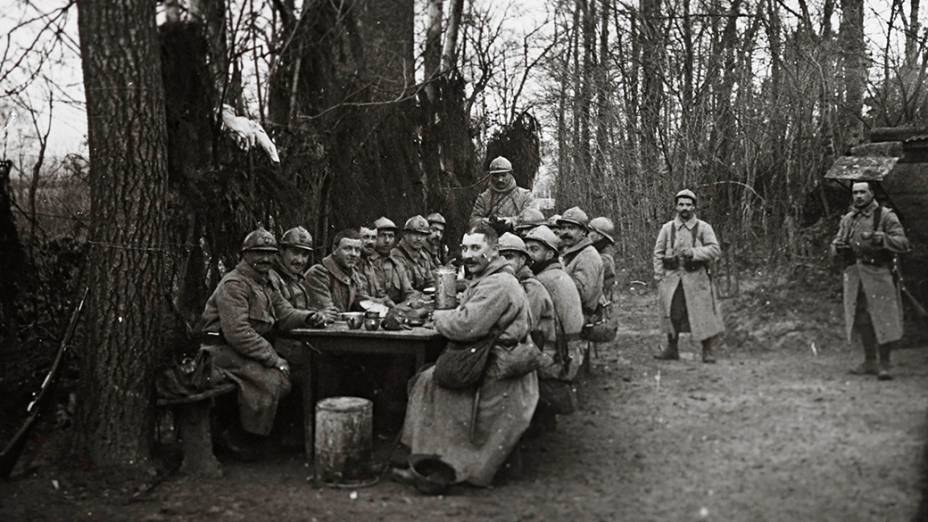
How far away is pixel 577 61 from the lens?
7.00 m

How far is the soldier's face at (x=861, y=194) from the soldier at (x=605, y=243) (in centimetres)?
239

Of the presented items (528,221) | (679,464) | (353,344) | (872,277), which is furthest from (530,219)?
(872,277)

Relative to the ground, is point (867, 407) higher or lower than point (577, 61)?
lower

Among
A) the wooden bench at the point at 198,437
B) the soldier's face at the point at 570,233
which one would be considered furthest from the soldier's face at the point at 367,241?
the wooden bench at the point at 198,437

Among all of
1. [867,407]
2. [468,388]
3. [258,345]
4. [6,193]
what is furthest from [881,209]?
[6,193]

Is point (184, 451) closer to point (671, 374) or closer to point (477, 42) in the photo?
point (671, 374)

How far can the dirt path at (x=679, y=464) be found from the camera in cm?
360

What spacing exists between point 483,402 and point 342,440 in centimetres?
94

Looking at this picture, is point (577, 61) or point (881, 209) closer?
point (881, 209)

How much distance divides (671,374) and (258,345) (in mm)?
2968

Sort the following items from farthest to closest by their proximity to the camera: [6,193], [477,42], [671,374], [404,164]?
[477,42] → [404,164] → [6,193] → [671,374]

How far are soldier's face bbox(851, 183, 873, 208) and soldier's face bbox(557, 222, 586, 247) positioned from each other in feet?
11.2

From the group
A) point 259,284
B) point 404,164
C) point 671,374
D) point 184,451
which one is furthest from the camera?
point 404,164

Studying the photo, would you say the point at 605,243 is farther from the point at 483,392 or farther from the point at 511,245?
the point at 483,392
